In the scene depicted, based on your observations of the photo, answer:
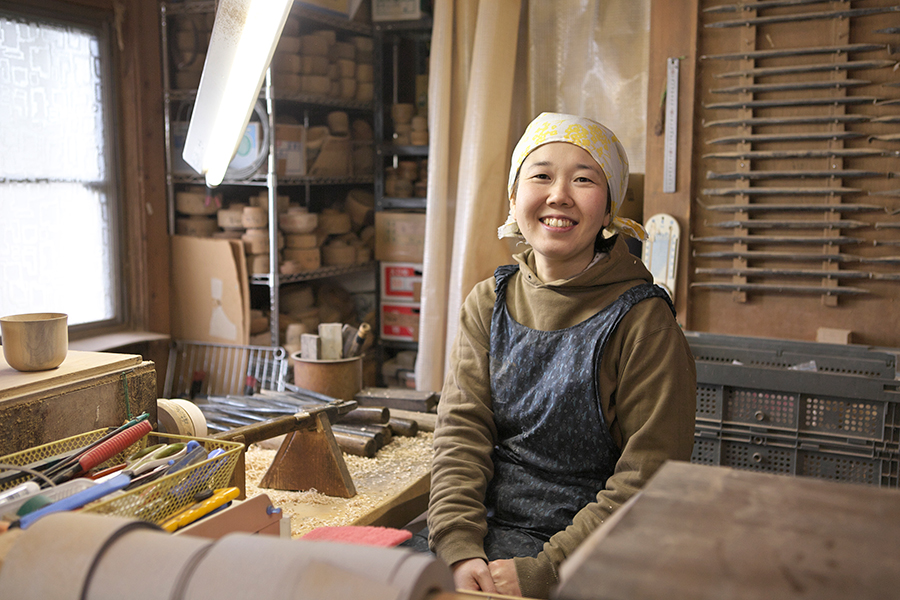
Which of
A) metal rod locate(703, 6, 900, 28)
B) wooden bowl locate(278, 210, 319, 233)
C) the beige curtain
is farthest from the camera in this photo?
wooden bowl locate(278, 210, 319, 233)

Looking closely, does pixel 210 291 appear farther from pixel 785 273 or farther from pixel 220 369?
pixel 785 273

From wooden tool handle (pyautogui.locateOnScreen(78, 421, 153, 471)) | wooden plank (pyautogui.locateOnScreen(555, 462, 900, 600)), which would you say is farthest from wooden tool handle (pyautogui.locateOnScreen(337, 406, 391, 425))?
wooden plank (pyautogui.locateOnScreen(555, 462, 900, 600))

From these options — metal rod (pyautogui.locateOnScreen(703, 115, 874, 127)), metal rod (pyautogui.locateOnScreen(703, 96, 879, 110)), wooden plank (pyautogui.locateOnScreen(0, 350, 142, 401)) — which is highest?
metal rod (pyautogui.locateOnScreen(703, 96, 879, 110))

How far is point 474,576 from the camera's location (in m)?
1.38

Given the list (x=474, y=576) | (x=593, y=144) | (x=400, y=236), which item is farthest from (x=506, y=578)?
(x=400, y=236)

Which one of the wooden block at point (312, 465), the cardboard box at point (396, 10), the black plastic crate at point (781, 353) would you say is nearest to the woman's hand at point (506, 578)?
the wooden block at point (312, 465)

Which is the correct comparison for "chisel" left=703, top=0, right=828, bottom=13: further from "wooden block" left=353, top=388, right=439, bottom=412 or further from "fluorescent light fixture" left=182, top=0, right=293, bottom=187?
"fluorescent light fixture" left=182, top=0, right=293, bottom=187

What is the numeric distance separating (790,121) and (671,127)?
440 millimetres

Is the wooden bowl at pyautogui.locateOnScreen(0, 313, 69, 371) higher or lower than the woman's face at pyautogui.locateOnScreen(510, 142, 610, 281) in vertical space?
lower

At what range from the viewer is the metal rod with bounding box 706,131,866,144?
2.85 m

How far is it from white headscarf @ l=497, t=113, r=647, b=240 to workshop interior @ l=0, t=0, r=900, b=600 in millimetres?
110

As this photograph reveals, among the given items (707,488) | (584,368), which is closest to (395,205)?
(584,368)

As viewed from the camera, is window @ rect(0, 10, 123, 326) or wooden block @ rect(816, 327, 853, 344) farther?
window @ rect(0, 10, 123, 326)

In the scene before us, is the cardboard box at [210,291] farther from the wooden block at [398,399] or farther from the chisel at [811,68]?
the chisel at [811,68]
